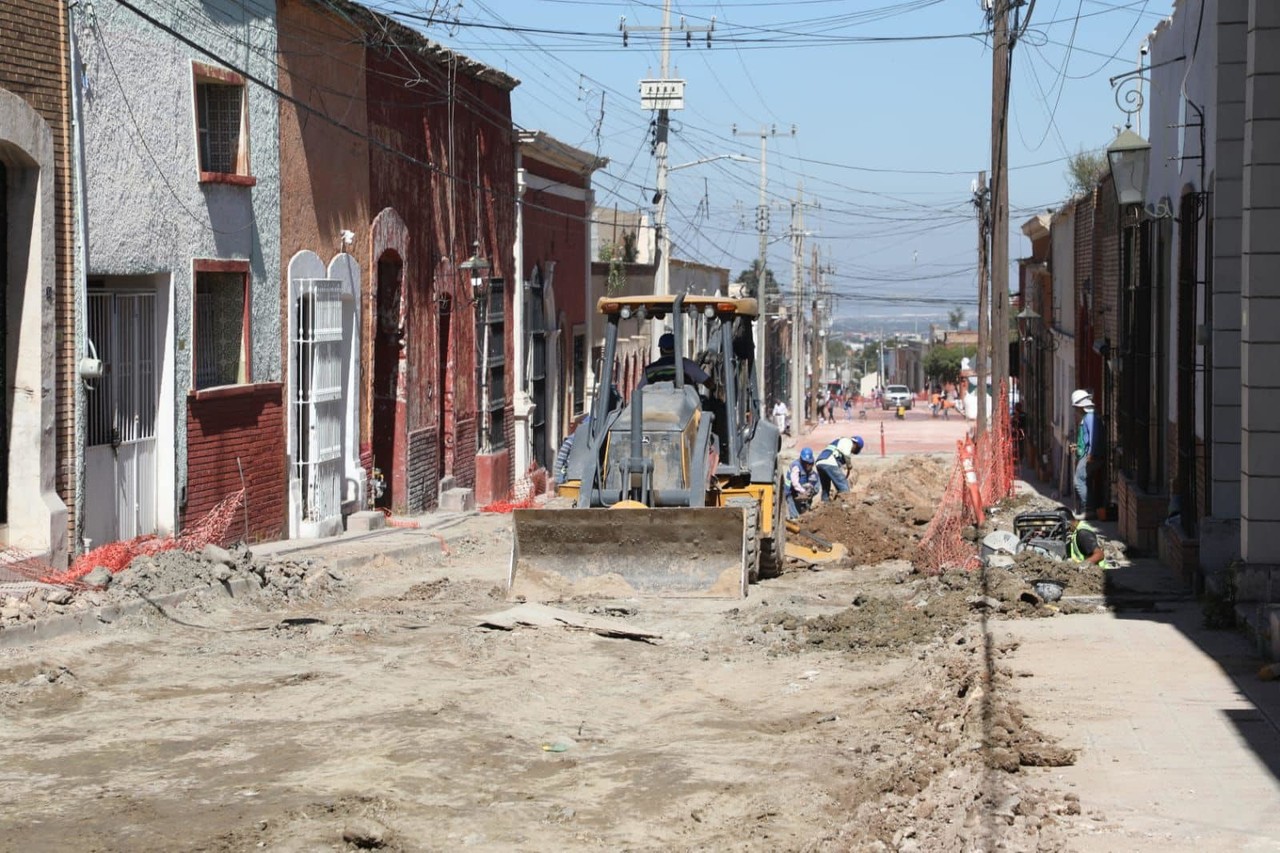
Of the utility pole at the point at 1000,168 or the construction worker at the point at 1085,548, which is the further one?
the utility pole at the point at 1000,168

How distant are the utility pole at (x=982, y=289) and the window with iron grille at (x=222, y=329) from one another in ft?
44.1

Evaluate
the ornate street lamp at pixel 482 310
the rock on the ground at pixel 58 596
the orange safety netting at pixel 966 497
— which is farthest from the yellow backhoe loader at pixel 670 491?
the ornate street lamp at pixel 482 310

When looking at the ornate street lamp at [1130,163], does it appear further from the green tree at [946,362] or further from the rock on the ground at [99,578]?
the green tree at [946,362]

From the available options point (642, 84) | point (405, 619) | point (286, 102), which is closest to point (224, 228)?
point (286, 102)

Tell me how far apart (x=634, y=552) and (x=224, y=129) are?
6.91m

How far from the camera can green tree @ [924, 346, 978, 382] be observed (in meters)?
113

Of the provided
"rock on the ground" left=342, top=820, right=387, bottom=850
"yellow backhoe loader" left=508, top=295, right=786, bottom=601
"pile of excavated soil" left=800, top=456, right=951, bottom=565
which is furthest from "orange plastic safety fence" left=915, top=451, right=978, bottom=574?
"rock on the ground" left=342, top=820, right=387, bottom=850

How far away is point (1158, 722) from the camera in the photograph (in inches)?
335

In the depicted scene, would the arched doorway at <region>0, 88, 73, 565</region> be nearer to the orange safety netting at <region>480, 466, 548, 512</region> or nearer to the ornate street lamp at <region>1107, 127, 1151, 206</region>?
the ornate street lamp at <region>1107, 127, 1151, 206</region>

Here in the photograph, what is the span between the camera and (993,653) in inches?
424

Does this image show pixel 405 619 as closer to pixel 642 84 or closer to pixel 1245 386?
pixel 1245 386

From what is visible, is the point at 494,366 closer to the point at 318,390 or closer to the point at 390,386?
the point at 390,386

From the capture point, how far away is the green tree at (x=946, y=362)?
113250 millimetres

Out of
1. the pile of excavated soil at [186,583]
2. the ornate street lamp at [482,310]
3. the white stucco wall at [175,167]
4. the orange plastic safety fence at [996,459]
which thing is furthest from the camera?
the ornate street lamp at [482,310]
